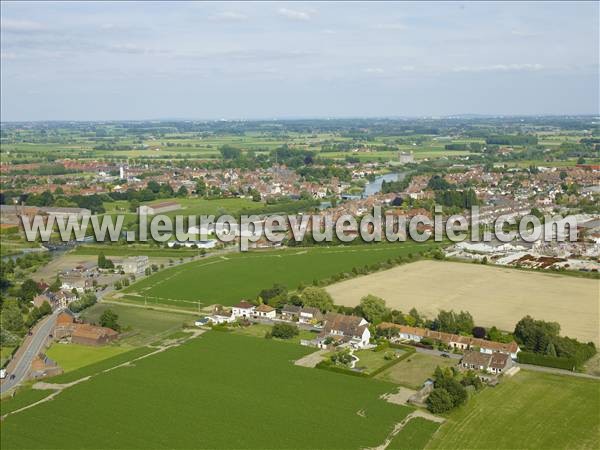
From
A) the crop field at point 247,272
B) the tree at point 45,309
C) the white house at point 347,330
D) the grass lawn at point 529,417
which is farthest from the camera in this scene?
the crop field at point 247,272

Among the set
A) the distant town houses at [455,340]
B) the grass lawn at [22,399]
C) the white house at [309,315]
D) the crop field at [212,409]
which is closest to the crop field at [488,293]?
the white house at [309,315]

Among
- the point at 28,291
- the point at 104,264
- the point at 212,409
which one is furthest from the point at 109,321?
the point at 104,264

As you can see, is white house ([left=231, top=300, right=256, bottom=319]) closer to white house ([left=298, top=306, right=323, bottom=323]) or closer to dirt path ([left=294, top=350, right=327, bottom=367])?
white house ([left=298, top=306, right=323, bottom=323])

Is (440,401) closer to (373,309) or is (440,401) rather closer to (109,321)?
(373,309)

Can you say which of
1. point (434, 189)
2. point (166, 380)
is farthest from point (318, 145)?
point (166, 380)

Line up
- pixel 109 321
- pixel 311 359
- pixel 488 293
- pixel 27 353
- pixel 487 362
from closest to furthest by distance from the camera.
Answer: pixel 487 362, pixel 311 359, pixel 27 353, pixel 109 321, pixel 488 293

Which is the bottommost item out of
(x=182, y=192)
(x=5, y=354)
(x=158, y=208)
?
(x=5, y=354)

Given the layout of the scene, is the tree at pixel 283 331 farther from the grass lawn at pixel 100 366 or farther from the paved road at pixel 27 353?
the paved road at pixel 27 353
